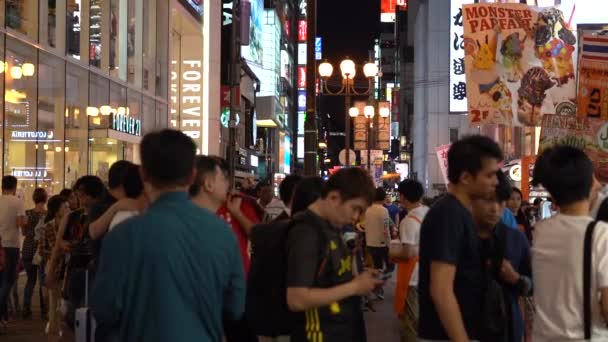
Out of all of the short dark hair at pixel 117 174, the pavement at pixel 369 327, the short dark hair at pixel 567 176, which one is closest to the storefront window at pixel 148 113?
the pavement at pixel 369 327

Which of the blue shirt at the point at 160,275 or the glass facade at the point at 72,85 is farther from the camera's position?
the glass facade at the point at 72,85

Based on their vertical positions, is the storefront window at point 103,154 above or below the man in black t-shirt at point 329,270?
above

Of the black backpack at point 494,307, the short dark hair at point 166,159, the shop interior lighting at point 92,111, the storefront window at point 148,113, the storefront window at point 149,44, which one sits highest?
the storefront window at point 149,44

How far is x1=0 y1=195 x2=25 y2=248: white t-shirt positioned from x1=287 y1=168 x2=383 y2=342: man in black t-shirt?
360 inches

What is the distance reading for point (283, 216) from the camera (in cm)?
750

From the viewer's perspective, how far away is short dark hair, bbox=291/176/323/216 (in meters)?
5.89

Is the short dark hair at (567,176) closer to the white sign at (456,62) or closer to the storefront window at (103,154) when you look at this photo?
the storefront window at (103,154)

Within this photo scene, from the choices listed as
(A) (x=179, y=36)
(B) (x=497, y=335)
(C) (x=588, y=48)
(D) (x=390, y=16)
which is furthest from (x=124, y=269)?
(D) (x=390, y=16)

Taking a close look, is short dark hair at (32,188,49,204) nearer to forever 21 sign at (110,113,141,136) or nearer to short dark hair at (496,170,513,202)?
short dark hair at (496,170,513,202)

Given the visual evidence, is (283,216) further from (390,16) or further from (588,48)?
(390,16)

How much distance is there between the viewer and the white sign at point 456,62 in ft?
188

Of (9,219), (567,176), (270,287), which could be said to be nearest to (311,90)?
(9,219)

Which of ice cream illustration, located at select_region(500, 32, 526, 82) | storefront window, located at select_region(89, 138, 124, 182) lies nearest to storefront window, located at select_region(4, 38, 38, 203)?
storefront window, located at select_region(89, 138, 124, 182)

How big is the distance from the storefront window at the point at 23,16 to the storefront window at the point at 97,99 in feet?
15.3
